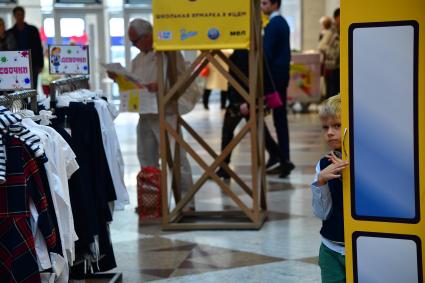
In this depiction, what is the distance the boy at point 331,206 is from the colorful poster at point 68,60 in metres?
2.28

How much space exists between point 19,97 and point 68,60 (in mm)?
1360

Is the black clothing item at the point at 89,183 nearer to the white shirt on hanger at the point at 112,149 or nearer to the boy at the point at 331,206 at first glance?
the white shirt on hanger at the point at 112,149

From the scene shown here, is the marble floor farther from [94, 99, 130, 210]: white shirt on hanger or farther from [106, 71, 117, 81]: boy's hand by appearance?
[106, 71, 117, 81]: boy's hand

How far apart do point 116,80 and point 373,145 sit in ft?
13.8

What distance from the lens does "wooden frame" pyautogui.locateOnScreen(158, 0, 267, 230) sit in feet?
21.4

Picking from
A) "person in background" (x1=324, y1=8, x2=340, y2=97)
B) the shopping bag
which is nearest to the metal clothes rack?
the shopping bag

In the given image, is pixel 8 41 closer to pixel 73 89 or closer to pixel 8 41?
pixel 8 41

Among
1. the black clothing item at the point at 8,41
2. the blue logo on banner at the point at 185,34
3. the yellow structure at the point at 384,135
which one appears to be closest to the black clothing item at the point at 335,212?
the yellow structure at the point at 384,135

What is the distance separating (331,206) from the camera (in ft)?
12.1

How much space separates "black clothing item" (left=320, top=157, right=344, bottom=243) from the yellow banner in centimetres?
276

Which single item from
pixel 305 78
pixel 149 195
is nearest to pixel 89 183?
pixel 149 195

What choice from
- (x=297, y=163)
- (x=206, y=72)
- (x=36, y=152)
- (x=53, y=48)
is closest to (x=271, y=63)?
(x=297, y=163)

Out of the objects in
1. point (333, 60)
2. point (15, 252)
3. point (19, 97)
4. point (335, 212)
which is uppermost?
point (333, 60)

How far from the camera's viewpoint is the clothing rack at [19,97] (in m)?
4.07
